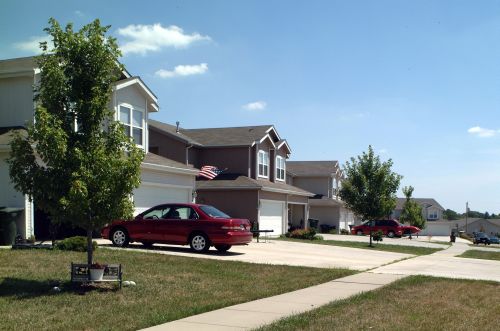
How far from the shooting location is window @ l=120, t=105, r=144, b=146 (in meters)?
23.9

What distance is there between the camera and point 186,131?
38969 mm

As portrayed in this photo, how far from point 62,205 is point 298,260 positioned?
400 inches

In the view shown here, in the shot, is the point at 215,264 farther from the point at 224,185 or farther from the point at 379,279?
the point at 224,185

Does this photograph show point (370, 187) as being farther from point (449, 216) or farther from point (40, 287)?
point (449, 216)

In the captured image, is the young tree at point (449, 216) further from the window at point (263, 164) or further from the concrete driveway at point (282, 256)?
the concrete driveway at point (282, 256)

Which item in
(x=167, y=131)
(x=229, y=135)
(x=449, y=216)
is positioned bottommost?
(x=449, y=216)

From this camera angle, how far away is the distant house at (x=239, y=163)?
108 ft

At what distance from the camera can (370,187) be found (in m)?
32.5

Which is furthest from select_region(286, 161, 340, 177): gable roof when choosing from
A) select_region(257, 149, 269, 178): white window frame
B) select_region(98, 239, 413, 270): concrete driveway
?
select_region(98, 239, 413, 270): concrete driveway

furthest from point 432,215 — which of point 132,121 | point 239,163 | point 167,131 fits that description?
point 132,121

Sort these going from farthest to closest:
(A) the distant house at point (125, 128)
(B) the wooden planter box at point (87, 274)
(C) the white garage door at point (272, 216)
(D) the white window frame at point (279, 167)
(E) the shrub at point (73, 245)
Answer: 1. (D) the white window frame at point (279, 167)
2. (C) the white garage door at point (272, 216)
3. (A) the distant house at point (125, 128)
4. (E) the shrub at point (73, 245)
5. (B) the wooden planter box at point (87, 274)

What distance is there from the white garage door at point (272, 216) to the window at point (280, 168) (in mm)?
3624

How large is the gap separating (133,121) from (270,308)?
16.3 metres

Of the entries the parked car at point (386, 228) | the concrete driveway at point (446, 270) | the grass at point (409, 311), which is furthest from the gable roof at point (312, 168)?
the grass at point (409, 311)
